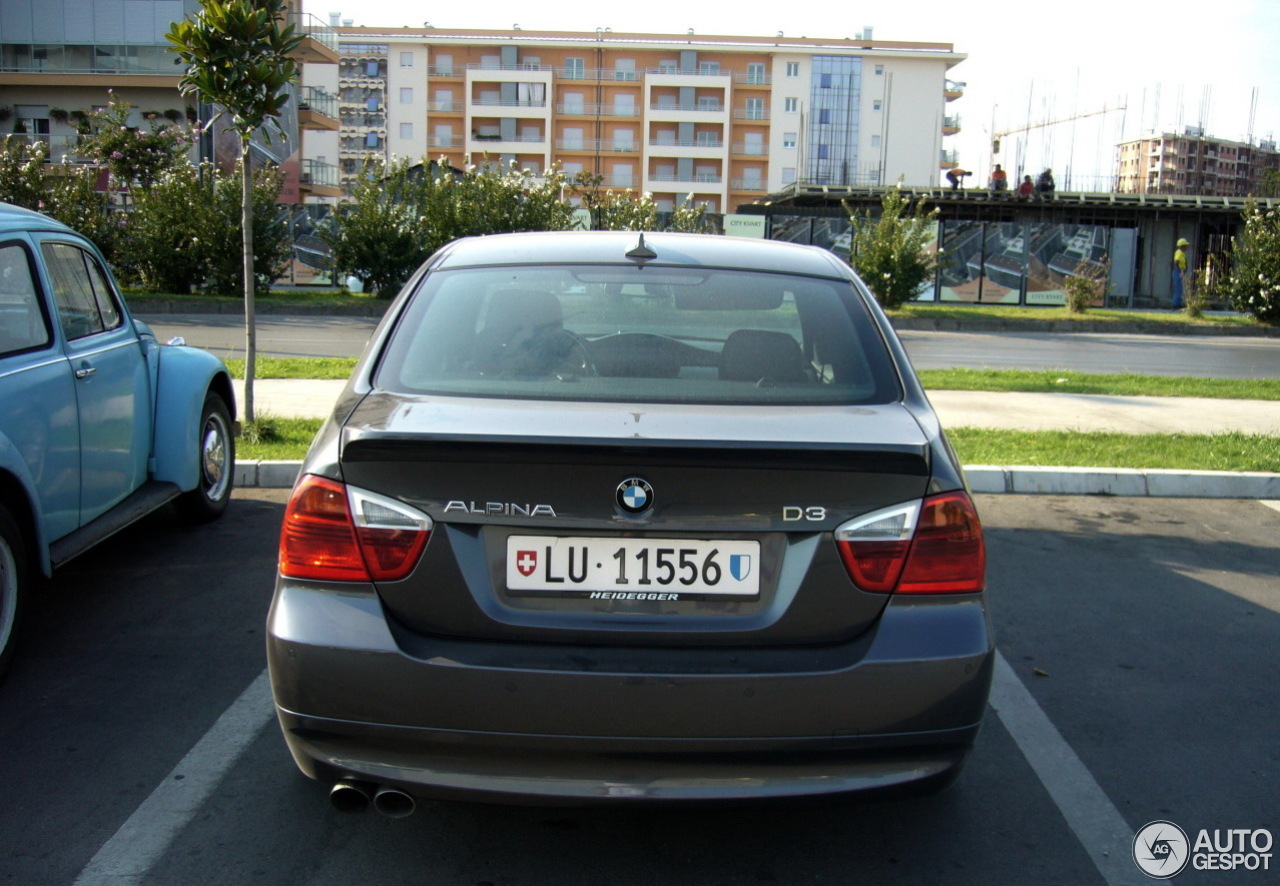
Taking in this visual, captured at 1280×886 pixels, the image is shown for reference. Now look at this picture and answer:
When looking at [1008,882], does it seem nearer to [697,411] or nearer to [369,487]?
[697,411]

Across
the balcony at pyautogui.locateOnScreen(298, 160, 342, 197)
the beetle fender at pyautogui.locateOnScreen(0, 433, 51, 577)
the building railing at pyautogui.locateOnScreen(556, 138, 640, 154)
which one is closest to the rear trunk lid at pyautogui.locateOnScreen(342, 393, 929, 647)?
the beetle fender at pyautogui.locateOnScreen(0, 433, 51, 577)

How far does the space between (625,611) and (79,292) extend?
3.82 meters

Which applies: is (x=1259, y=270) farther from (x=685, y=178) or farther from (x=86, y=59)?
(x=685, y=178)

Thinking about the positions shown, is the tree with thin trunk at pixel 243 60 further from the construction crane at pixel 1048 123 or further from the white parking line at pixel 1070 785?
the construction crane at pixel 1048 123

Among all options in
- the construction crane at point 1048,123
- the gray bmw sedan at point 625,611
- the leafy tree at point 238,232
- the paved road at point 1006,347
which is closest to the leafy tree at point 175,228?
the leafy tree at point 238,232

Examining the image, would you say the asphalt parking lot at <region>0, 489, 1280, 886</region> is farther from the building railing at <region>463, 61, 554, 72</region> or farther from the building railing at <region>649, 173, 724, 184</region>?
the building railing at <region>463, 61, 554, 72</region>

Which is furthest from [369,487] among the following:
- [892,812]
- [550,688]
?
[892,812]

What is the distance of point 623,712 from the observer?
8.07 ft

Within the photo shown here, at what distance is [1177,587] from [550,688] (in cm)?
416

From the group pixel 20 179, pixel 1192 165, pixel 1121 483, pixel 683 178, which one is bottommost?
pixel 1121 483

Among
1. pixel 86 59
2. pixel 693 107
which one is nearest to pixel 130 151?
pixel 86 59

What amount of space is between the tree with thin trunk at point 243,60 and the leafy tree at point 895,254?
18.7m

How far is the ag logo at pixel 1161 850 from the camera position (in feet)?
9.72

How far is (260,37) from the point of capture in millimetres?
8227
